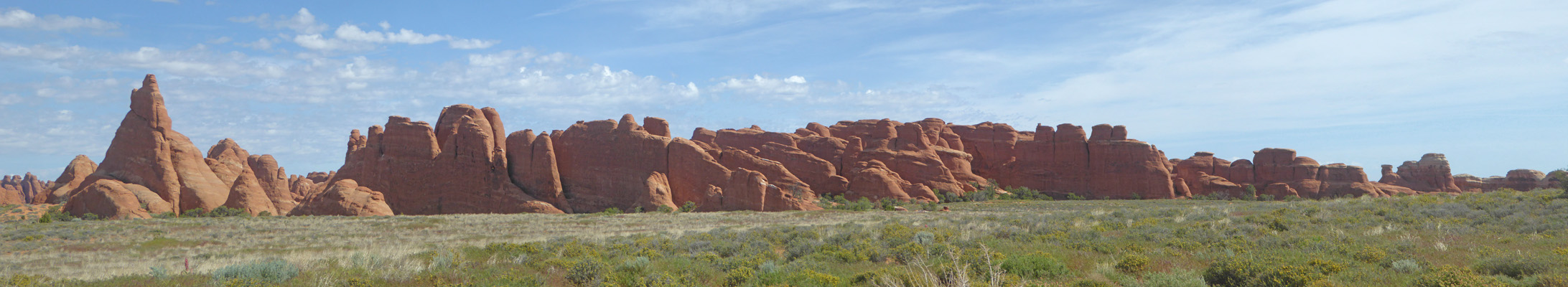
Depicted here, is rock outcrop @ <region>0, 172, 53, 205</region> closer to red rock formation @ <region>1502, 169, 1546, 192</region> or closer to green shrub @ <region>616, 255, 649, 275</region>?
green shrub @ <region>616, 255, 649, 275</region>

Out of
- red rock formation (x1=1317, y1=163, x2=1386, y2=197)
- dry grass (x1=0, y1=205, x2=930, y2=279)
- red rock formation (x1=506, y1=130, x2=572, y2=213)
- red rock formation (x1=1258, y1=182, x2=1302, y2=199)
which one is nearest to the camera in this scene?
dry grass (x1=0, y1=205, x2=930, y2=279)

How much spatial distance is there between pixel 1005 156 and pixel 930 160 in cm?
1480

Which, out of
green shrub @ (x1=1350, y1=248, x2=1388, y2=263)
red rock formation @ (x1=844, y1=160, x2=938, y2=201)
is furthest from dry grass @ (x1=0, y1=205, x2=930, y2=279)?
red rock formation @ (x1=844, y1=160, x2=938, y2=201)

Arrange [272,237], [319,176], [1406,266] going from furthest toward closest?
[319,176] → [272,237] → [1406,266]

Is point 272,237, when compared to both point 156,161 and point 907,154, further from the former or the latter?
point 907,154

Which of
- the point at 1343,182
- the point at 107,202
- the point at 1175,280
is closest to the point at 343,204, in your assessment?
the point at 107,202

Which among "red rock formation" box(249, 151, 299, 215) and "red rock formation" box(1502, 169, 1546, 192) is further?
"red rock formation" box(1502, 169, 1546, 192)

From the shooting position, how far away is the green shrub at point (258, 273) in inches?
420

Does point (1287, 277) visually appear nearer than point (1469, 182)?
Yes

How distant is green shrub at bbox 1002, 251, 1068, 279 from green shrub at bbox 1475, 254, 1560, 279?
5.55m

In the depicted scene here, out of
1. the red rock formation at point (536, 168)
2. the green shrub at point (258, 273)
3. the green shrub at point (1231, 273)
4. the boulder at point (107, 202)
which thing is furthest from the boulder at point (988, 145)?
the green shrub at point (258, 273)

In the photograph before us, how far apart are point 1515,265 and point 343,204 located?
46124 millimetres

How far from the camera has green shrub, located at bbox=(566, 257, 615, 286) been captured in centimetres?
1160

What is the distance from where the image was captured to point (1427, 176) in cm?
7500
